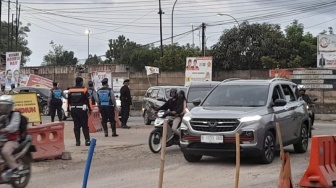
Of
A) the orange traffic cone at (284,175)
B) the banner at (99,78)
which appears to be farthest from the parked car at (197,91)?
the banner at (99,78)

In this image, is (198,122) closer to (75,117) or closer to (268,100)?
(268,100)

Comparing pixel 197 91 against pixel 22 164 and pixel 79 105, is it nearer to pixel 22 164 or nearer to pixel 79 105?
pixel 79 105

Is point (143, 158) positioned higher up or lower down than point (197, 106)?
lower down

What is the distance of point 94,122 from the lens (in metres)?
20.8

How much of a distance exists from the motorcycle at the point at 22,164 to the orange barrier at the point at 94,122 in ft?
36.0

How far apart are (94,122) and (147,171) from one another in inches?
386

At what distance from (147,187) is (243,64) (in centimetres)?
3444

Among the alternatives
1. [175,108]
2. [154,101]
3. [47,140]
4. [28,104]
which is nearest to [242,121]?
[175,108]

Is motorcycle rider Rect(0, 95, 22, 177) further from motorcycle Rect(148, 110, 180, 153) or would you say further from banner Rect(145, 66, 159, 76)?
banner Rect(145, 66, 159, 76)

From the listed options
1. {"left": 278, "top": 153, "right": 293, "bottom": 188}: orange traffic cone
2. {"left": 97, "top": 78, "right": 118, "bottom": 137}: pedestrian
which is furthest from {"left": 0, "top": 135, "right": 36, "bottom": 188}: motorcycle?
{"left": 97, "top": 78, "right": 118, "bottom": 137}: pedestrian

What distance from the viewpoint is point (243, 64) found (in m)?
43.1

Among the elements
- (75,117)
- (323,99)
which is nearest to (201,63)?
(323,99)

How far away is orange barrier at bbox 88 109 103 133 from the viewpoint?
67.5 ft

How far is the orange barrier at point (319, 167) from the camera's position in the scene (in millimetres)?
9453
